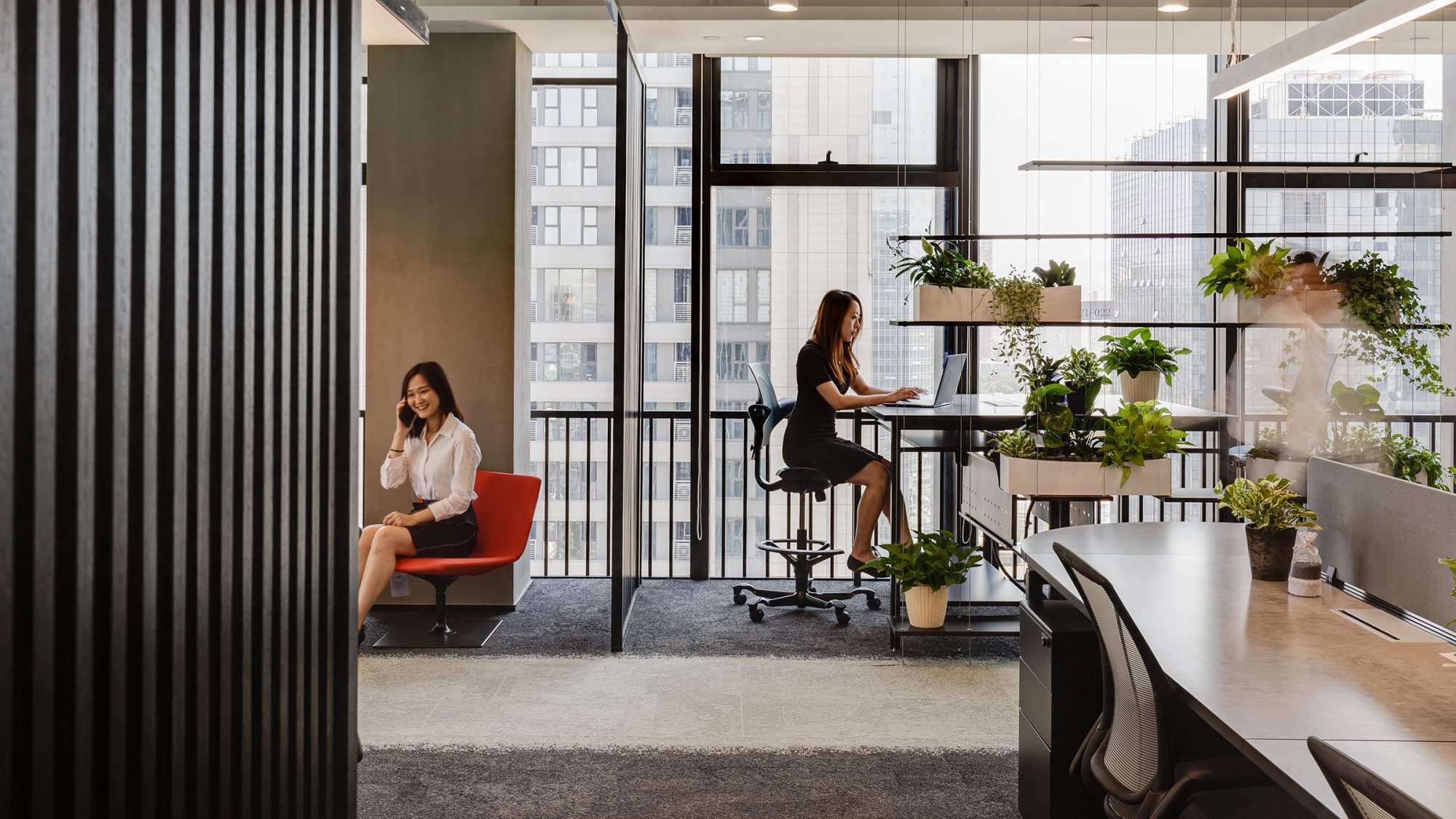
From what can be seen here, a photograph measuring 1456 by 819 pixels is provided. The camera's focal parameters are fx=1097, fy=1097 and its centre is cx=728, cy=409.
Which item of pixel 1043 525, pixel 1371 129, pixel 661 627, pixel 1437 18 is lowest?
pixel 661 627

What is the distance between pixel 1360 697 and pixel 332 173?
6.12ft

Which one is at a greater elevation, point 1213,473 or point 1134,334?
point 1134,334

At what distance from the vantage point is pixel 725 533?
593cm

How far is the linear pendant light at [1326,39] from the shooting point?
2518 millimetres

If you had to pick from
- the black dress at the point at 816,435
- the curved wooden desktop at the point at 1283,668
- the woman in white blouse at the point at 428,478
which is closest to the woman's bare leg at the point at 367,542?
the woman in white blouse at the point at 428,478

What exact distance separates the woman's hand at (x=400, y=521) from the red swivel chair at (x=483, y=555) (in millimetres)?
142

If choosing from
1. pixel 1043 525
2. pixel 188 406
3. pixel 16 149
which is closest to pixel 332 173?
pixel 188 406

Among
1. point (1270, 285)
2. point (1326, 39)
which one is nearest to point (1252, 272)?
point (1270, 285)

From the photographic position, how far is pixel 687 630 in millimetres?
4820

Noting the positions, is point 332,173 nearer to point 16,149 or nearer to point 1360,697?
point 16,149

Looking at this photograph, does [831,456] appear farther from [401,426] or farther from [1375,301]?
[1375,301]

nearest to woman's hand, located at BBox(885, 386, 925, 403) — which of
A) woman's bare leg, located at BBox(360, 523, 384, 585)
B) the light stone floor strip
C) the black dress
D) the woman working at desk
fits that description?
the woman working at desk

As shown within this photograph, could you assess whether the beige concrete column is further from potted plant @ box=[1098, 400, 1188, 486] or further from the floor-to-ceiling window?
potted plant @ box=[1098, 400, 1188, 486]

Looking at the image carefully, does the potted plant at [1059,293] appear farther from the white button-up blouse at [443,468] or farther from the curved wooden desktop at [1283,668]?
the white button-up blouse at [443,468]
